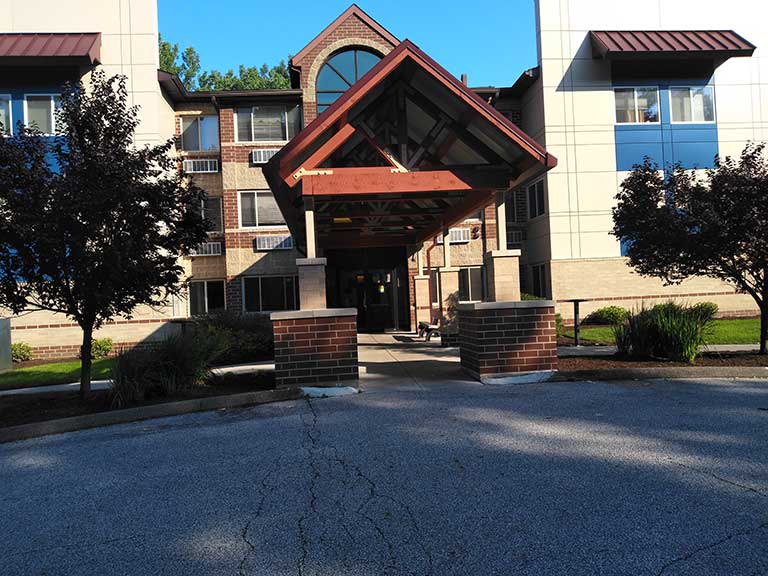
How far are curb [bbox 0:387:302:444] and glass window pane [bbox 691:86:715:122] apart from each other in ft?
65.2

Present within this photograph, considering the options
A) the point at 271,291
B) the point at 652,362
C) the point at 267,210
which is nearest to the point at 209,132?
the point at 267,210

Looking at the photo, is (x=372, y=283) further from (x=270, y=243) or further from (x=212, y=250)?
(x=212, y=250)

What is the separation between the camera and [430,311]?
57.2ft

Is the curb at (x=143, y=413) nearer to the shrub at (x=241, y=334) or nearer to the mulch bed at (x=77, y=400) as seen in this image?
the mulch bed at (x=77, y=400)

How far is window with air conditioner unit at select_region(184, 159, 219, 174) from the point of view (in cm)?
2127

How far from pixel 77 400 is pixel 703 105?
22.4 meters

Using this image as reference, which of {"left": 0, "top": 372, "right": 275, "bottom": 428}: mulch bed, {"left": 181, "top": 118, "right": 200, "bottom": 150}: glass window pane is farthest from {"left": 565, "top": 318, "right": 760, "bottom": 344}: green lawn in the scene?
{"left": 181, "top": 118, "right": 200, "bottom": 150}: glass window pane

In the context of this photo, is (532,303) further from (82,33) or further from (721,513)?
(82,33)

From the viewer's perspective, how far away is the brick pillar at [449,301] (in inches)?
574

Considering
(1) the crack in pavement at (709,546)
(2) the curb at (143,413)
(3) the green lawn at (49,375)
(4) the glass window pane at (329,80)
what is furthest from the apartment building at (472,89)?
(1) the crack in pavement at (709,546)

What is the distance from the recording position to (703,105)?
20.8 m

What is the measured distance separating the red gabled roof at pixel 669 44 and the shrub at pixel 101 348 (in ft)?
62.7

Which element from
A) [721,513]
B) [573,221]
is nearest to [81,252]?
[721,513]

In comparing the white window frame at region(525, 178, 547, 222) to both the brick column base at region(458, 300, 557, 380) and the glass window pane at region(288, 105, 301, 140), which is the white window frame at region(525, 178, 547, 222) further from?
the brick column base at region(458, 300, 557, 380)
